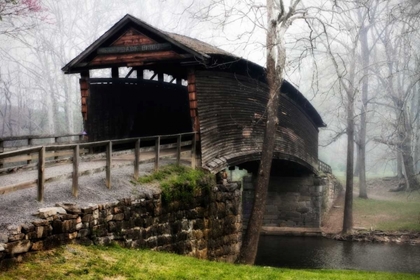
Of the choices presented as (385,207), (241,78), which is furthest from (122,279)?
(385,207)

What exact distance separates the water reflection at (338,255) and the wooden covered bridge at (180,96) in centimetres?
403

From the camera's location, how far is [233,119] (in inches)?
613

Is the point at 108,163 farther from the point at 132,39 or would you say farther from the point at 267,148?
the point at 132,39

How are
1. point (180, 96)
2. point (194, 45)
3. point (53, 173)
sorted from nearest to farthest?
point (53, 173) → point (194, 45) → point (180, 96)

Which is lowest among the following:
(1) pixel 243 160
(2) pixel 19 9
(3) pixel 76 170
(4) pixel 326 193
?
(4) pixel 326 193

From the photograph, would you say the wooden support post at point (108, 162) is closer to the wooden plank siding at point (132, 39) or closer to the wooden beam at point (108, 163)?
the wooden beam at point (108, 163)

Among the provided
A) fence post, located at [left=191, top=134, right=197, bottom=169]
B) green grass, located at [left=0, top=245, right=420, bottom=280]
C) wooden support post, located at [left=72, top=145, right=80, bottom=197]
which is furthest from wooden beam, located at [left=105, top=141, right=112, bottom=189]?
fence post, located at [left=191, top=134, right=197, bottom=169]

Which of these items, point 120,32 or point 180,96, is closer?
point 120,32

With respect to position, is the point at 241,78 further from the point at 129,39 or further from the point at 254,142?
the point at 129,39

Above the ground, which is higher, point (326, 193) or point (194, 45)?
point (194, 45)

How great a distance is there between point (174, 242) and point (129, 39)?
6.49 meters

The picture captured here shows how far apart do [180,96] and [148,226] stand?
31.0ft

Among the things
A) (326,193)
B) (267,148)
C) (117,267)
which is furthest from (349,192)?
(117,267)

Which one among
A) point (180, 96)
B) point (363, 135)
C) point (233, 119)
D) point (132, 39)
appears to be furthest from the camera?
point (363, 135)
